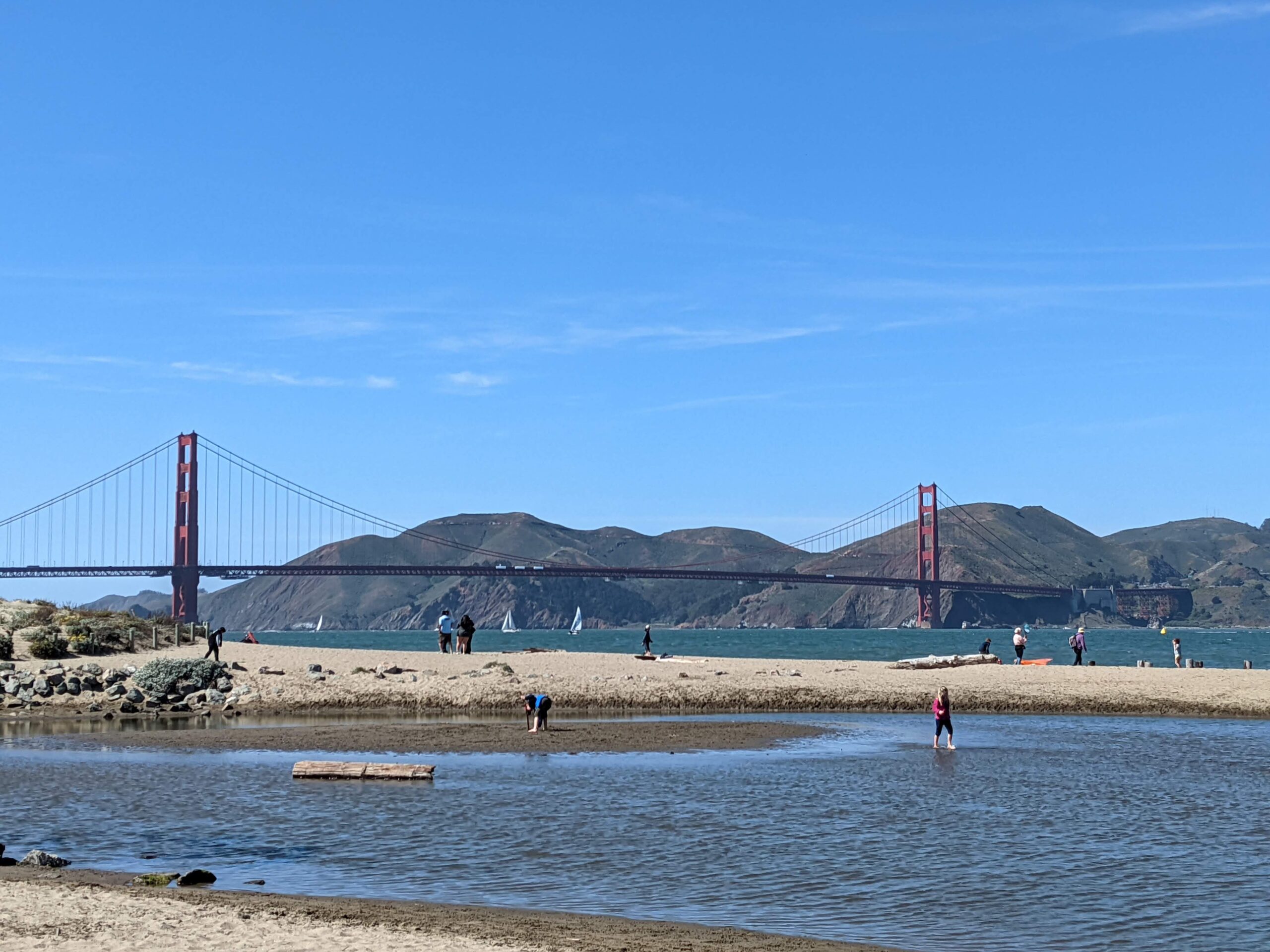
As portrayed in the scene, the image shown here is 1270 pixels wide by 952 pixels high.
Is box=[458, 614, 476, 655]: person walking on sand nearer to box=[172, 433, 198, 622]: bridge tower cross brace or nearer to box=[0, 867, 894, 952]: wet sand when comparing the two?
box=[0, 867, 894, 952]: wet sand

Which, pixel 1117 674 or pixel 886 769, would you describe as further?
pixel 1117 674

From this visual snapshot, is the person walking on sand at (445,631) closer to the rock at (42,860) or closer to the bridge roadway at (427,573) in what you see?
the rock at (42,860)

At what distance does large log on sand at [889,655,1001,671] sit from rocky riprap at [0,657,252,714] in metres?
21.1

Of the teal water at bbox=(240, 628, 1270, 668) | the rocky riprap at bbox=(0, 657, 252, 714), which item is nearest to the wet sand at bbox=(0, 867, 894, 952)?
the rocky riprap at bbox=(0, 657, 252, 714)

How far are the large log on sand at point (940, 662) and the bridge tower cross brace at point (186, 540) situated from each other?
268 feet

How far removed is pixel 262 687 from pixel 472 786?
56.8ft

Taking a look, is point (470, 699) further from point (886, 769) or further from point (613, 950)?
point (613, 950)

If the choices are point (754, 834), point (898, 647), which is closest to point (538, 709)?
point (754, 834)

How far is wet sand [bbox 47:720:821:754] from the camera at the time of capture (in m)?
25.8

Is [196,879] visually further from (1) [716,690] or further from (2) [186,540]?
(2) [186,540]

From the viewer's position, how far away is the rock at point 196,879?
12.8 meters

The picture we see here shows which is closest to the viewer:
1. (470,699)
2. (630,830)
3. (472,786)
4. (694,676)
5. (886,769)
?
(630,830)

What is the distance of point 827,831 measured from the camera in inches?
645

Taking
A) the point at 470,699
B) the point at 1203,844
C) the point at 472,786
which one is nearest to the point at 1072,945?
the point at 1203,844
